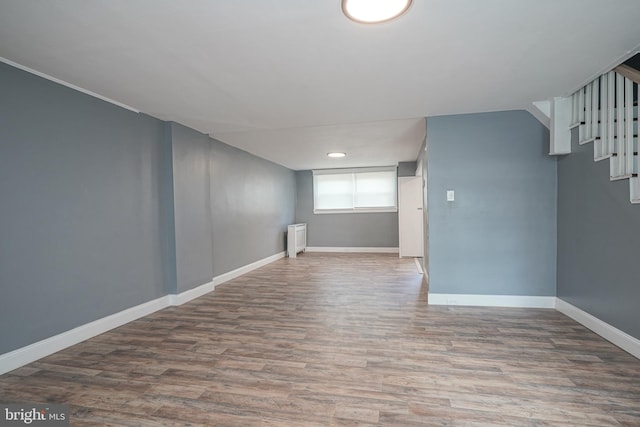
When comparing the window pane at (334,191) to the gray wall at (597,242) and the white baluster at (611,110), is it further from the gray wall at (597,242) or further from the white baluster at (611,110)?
the white baluster at (611,110)

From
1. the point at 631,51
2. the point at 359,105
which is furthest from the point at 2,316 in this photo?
the point at 631,51

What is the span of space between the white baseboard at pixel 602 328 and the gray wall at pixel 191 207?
436 centimetres

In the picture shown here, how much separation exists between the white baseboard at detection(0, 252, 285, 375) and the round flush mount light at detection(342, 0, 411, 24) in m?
3.25

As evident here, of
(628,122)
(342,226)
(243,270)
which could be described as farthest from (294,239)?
(628,122)

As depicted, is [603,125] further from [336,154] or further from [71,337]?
[71,337]

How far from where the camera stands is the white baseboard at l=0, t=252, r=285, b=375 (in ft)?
7.11

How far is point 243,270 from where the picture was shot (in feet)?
17.9

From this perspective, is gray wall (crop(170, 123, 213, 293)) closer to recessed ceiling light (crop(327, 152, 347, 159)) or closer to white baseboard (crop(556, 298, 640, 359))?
recessed ceiling light (crop(327, 152, 347, 159))

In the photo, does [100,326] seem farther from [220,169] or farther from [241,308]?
[220,169]

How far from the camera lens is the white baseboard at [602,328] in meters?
2.25

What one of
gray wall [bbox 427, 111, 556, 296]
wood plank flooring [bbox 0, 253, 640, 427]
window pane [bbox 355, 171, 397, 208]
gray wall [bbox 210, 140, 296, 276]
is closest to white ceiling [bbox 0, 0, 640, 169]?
gray wall [bbox 427, 111, 556, 296]

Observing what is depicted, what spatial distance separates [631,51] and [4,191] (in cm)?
459

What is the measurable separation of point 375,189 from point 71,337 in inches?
261

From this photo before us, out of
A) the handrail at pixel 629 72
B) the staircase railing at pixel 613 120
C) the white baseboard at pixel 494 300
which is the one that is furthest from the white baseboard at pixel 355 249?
the handrail at pixel 629 72
